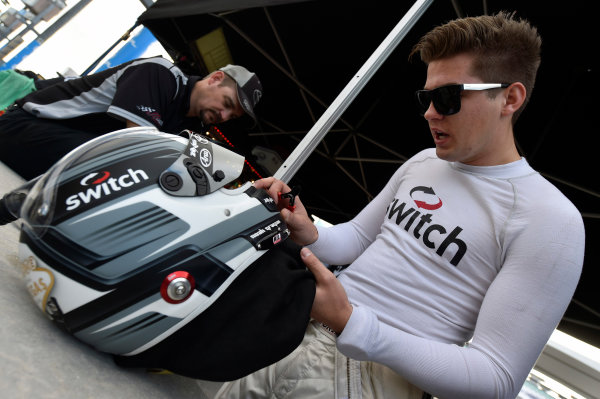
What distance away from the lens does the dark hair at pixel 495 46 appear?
0.96 m

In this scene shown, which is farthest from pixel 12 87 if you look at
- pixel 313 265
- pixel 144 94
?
pixel 313 265

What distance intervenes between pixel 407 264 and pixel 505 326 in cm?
28

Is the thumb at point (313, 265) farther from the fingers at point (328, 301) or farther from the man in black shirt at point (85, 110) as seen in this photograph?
the man in black shirt at point (85, 110)

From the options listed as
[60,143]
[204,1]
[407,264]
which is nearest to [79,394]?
[407,264]

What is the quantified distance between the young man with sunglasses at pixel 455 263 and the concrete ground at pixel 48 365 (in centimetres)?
36

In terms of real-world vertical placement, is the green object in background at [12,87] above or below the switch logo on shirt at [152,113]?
above

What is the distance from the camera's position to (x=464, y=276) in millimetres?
832

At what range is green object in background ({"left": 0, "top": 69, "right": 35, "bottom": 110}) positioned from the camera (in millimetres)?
2965

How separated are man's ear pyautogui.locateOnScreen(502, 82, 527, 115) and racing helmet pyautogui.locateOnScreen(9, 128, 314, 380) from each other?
2.91ft

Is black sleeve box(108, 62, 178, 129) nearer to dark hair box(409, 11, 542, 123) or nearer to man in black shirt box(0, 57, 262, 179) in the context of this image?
man in black shirt box(0, 57, 262, 179)

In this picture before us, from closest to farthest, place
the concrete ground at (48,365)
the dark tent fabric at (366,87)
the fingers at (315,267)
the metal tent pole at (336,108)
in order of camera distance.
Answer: the concrete ground at (48,365) → the fingers at (315,267) → the metal tent pole at (336,108) → the dark tent fabric at (366,87)

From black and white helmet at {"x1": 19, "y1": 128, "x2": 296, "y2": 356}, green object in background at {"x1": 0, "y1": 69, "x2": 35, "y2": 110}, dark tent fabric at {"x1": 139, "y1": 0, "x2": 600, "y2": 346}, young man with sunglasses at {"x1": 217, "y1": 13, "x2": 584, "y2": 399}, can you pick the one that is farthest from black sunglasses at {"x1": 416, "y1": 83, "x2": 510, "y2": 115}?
green object in background at {"x1": 0, "y1": 69, "x2": 35, "y2": 110}

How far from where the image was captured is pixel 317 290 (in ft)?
2.28

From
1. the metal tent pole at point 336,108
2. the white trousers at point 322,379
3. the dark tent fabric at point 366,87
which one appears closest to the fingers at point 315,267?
the white trousers at point 322,379
